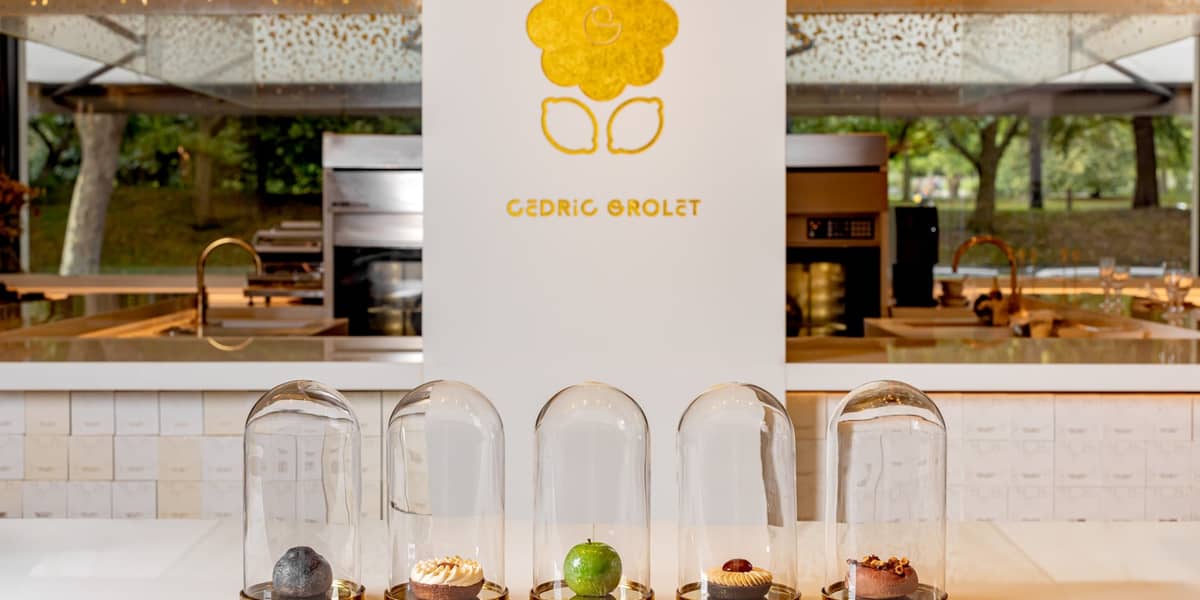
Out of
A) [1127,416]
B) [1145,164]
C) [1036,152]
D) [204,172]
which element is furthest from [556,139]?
[1145,164]

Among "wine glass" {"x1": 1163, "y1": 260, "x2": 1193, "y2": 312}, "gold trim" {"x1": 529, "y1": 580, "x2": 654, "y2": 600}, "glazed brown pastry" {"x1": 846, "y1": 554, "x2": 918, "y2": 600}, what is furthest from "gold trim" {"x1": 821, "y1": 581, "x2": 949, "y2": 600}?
"wine glass" {"x1": 1163, "y1": 260, "x2": 1193, "y2": 312}

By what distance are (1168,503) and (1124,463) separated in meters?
0.16

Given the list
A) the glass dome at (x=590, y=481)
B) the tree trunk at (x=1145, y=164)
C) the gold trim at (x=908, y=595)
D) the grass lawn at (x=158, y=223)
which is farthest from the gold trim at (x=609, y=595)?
the tree trunk at (x=1145, y=164)

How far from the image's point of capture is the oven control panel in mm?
6117

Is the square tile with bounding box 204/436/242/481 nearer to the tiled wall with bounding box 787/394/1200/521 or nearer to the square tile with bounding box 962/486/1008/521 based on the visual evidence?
the tiled wall with bounding box 787/394/1200/521

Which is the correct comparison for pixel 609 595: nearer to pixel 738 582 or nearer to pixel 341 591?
pixel 738 582

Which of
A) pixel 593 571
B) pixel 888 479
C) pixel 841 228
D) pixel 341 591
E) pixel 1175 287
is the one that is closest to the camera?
pixel 593 571

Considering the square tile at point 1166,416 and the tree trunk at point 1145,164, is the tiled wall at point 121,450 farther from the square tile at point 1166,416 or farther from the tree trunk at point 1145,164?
the tree trunk at point 1145,164

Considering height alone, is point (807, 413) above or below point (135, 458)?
above

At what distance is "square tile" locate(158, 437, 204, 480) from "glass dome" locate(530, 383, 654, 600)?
76.0 inches

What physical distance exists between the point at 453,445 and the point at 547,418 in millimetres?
127

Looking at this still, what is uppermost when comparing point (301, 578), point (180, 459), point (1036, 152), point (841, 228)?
point (1036, 152)

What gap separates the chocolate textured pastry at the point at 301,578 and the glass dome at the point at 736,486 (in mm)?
431

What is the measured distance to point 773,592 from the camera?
5.45 feet
